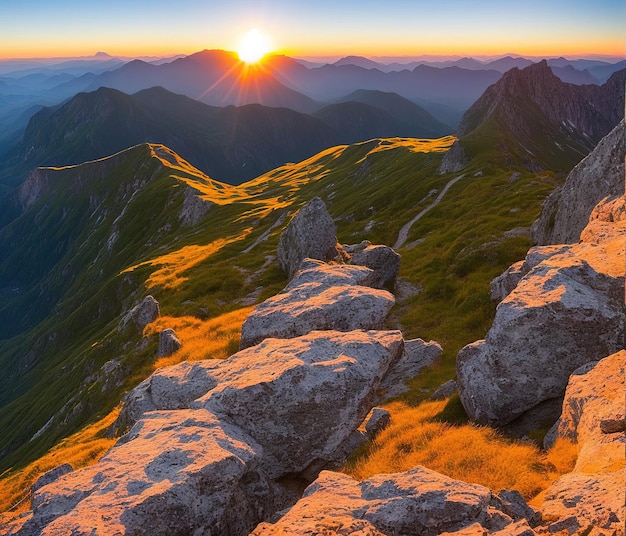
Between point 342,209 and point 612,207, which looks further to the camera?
point 342,209

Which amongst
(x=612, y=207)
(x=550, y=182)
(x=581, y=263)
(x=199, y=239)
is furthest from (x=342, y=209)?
(x=581, y=263)

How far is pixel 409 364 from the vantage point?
29.0 m

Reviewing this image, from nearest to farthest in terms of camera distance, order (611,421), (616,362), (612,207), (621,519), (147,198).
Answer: (621,519) → (611,421) → (616,362) → (612,207) → (147,198)

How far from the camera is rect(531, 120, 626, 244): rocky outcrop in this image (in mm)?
36938

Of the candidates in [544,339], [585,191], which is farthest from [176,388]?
[585,191]

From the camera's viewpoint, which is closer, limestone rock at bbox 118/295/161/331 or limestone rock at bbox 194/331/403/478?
limestone rock at bbox 194/331/403/478

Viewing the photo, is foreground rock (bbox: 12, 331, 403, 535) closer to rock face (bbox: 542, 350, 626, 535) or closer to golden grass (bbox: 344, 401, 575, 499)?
golden grass (bbox: 344, 401, 575, 499)

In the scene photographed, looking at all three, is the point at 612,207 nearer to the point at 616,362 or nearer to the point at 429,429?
the point at 616,362

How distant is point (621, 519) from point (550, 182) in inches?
3272

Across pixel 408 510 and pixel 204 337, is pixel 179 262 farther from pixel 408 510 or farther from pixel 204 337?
pixel 408 510

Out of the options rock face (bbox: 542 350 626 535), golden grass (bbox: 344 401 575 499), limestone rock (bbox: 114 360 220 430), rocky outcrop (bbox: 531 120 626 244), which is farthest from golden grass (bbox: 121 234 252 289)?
rock face (bbox: 542 350 626 535)

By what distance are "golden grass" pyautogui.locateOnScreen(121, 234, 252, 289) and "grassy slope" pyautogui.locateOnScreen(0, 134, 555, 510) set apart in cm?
58

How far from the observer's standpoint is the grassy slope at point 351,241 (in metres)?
40.2

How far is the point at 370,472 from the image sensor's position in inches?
657
